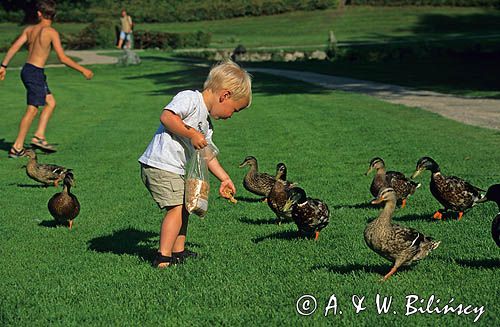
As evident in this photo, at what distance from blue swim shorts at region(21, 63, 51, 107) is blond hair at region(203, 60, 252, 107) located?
9565 millimetres

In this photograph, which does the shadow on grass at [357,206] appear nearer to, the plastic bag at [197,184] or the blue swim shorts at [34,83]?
the plastic bag at [197,184]

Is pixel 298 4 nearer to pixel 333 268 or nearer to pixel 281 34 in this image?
pixel 281 34

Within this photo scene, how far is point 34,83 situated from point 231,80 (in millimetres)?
9751

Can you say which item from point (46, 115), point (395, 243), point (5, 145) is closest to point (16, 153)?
point (46, 115)

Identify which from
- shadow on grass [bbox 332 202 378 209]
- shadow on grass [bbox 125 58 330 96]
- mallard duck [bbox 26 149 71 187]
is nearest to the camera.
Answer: shadow on grass [bbox 332 202 378 209]

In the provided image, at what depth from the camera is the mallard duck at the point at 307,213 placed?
27.4 feet

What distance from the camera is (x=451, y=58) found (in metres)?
40.2

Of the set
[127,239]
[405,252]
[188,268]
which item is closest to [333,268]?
[405,252]

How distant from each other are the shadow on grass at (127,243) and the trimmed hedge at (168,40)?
49.0 m

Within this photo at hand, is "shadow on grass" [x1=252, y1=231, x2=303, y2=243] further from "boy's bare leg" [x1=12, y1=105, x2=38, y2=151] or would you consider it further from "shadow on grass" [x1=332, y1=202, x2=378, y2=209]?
"boy's bare leg" [x1=12, y1=105, x2=38, y2=151]

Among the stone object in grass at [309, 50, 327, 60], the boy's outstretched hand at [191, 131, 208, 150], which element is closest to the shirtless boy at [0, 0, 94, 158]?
the boy's outstretched hand at [191, 131, 208, 150]

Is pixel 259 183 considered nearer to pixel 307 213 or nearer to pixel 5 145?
pixel 307 213

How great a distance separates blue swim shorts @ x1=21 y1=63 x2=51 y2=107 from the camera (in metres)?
15.9

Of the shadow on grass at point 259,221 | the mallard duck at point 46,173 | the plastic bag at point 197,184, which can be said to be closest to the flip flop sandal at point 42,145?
the mallard duck at point 46,173
